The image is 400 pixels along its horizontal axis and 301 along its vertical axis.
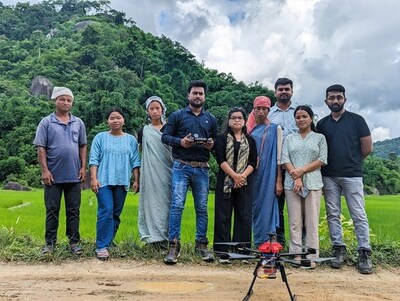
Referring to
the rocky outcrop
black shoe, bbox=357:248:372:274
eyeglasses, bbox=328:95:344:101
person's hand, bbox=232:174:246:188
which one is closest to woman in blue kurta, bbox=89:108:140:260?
person's hand, bbox=232:174:246:188

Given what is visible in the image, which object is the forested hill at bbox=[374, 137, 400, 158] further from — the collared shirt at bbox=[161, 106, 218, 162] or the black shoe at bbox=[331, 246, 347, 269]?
the collared shirt at bbox=[161, 106, 218, 162]

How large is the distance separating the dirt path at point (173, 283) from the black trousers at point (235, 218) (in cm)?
28

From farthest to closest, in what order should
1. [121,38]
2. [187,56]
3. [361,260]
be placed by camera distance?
[121,38] → [187,56] → [361,260]

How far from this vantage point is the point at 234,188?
14.4 ft

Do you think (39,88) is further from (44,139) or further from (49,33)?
(44,139)

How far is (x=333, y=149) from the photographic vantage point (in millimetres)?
4449

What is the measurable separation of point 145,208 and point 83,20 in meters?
60.8

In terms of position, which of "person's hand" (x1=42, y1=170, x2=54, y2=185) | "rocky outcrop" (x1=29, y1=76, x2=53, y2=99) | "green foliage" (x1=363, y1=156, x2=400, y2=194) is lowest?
"person's hand" (x1=42, y1=170, x2=54, y2=185)

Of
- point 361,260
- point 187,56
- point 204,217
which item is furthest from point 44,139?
point 187,56

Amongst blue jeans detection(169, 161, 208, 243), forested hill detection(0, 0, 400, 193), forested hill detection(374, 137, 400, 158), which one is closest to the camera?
blue jeans detection(169, 161, 208, 243)

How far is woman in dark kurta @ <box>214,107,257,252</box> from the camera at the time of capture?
4.38 meters

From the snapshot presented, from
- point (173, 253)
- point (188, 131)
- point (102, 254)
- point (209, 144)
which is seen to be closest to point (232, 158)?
point (209, 144)

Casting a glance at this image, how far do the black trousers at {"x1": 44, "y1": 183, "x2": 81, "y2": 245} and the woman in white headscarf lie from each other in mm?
707

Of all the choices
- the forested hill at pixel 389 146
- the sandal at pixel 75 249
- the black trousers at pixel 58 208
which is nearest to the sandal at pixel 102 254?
the sandal at pixel 75 249
